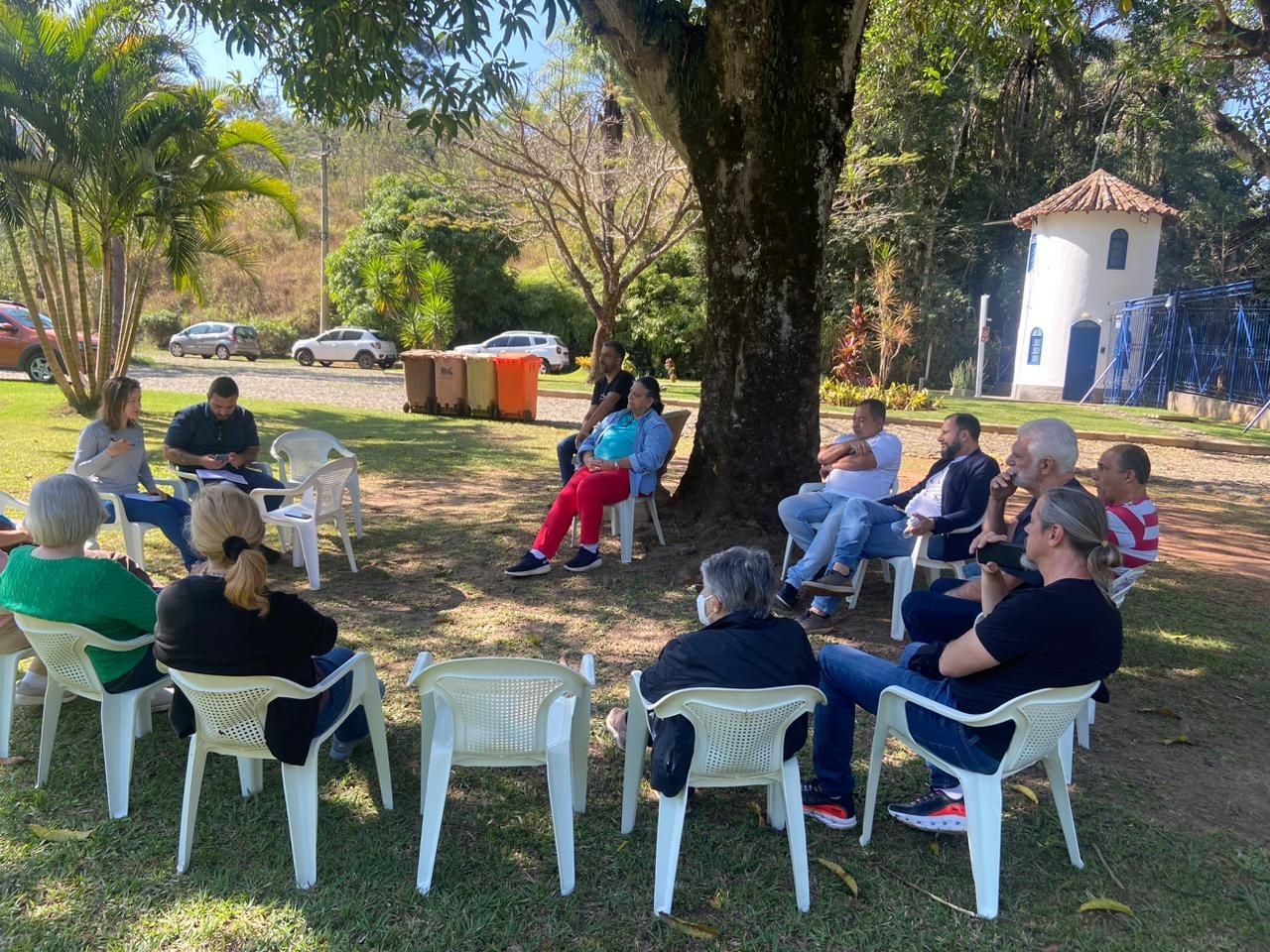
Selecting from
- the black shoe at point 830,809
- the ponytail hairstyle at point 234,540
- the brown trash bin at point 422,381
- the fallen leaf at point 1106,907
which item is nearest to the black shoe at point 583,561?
the black shoe at point 830,809

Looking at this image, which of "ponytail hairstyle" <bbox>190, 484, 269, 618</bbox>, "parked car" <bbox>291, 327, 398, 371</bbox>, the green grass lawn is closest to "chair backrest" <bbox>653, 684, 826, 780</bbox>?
the green grass lawn

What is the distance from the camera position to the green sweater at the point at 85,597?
3014 millimetres

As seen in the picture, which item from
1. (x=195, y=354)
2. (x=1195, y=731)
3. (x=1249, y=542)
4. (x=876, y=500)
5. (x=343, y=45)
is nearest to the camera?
(x=1195, y=731)

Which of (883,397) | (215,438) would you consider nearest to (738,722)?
(215,438)

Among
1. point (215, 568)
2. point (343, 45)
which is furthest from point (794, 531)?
point (343, 45)

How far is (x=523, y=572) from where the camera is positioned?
5805 millimetres

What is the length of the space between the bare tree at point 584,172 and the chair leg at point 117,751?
13689mm

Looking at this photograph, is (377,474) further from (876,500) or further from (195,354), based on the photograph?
(195,354)

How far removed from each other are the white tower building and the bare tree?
11.4 metres

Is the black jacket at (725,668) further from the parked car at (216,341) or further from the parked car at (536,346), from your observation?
the parked car at (216,341)

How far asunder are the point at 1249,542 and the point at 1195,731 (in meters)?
4.84

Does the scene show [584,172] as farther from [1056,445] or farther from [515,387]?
[1056,445]

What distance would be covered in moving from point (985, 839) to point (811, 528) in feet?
9.36

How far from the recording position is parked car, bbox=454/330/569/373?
94.9 feet
